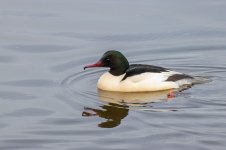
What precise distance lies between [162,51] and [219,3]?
4.55 m

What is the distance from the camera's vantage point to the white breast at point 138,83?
14.9 m

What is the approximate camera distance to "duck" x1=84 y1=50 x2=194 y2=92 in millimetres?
14953

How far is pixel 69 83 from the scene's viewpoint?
15125 millimetres

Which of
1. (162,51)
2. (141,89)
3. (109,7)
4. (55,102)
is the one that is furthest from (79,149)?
(109,7)

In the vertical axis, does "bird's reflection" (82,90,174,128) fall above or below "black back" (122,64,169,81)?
below

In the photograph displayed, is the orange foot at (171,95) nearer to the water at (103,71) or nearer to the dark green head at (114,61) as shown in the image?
the water at (103,71)

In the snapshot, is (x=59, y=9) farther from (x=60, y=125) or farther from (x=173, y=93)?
(x=60, y=125)

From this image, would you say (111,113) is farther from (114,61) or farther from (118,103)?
(114,61)

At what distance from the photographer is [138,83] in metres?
15.0

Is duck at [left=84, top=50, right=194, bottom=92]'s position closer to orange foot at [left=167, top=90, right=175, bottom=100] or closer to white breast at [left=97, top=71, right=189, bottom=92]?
white breast at [left=97, top=71, right=189, bottom=92]

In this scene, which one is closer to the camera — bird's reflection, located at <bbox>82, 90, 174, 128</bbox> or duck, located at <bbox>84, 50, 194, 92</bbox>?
bird's reflection, located at <bbox>82, 90, 174, 128</bbox>

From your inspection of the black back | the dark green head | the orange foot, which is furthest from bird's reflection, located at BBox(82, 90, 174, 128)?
the dark green head

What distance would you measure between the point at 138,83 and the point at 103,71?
5.63ft

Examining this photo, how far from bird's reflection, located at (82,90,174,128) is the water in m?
0.02
